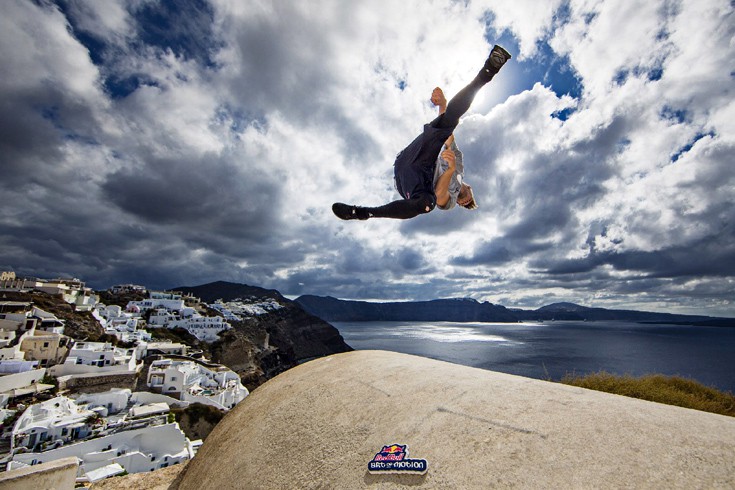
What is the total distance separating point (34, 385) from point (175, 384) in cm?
1345

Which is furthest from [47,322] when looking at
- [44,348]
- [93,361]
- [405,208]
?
[405,208]

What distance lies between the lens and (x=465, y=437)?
238 centimetres

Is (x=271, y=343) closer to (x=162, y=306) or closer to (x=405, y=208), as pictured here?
(x=162, y=306)

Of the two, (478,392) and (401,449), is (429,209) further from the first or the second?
(401,449)

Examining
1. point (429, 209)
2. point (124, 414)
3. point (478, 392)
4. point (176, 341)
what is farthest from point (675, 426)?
point (176, 341)

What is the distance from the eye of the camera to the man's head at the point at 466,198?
19.8 feet

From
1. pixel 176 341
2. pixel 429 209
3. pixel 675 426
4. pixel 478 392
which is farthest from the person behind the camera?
pixel 176 341

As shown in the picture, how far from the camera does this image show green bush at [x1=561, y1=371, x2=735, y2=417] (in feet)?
27.0

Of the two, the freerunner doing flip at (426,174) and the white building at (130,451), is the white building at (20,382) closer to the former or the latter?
the white building at (130,451)

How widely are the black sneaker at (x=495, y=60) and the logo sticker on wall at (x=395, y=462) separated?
4.32 meters

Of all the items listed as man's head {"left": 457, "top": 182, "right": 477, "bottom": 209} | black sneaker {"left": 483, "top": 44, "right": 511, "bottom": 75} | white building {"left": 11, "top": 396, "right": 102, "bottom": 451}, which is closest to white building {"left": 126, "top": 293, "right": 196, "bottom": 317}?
white building {"left": 11, "top": 396, "right": 102, "bottom": 451}

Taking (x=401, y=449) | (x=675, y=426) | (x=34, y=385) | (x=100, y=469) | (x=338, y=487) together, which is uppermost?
(x=675, y=426)

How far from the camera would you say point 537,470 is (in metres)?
1.97

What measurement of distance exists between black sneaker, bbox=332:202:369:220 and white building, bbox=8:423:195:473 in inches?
960
